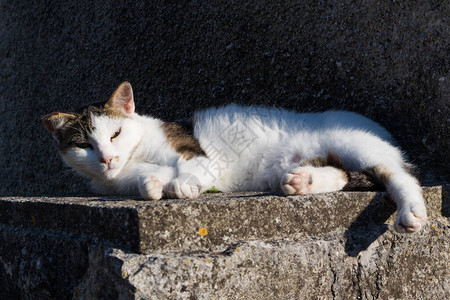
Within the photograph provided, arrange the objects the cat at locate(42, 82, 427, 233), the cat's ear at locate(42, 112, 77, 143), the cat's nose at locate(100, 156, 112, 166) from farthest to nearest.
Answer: the cat's ear at locate(42, 112, 77, 143)
the cat's nose at locate(100, 156, 112, 166)
the cat at locate(42, 82, 427, 233)

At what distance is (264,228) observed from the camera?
172cm

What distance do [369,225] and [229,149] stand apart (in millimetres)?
901

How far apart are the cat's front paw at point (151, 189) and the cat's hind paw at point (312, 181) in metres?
0.50

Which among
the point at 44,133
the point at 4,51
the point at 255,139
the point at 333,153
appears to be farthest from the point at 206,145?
the point at 4,51

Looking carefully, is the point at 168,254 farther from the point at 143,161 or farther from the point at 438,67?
the point at 438,67

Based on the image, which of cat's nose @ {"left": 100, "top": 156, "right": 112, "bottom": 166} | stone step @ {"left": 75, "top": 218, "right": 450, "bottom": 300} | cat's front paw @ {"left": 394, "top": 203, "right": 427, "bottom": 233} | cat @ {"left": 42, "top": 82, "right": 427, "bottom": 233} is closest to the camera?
stone step @ {"left": 75, "top": 218, "right": 450, "bottom": 300}

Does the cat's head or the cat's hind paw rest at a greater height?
the cat's head

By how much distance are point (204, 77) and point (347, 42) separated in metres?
1.09

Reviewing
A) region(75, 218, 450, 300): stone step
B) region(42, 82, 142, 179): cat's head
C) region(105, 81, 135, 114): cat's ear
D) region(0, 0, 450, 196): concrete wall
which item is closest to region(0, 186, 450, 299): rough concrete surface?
region(75, 218, 450, 300): stone step

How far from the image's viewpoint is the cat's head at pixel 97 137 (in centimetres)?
236

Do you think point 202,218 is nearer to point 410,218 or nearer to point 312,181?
point 312,181

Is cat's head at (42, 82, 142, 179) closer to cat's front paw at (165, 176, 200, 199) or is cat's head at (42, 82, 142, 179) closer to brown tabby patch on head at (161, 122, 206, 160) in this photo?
brown tabby patch on head at (161, 122, 206, 160)

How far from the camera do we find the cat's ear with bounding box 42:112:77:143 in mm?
2463

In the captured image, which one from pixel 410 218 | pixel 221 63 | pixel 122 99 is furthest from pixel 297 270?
pixel 221 63
